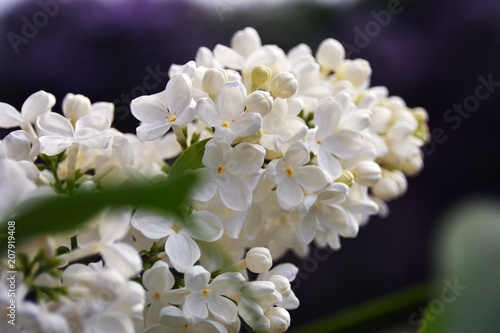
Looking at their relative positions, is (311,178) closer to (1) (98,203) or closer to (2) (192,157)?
(2) (192,157)

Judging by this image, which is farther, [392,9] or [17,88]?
[392,9]

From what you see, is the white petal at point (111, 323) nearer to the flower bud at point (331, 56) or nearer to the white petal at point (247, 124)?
the white petal at point (247, 124)

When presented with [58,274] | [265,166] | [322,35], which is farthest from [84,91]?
[58,274]

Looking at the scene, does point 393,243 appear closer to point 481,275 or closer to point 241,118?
point 481,275

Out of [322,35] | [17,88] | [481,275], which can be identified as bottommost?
[17,88]

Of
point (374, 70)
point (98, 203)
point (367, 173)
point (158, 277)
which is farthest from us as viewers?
point (374, 70)

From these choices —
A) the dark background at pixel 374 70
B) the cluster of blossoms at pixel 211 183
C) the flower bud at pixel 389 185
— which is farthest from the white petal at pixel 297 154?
the dark background at pixel 374 70

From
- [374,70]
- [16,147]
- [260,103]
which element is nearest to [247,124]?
[260,103]
